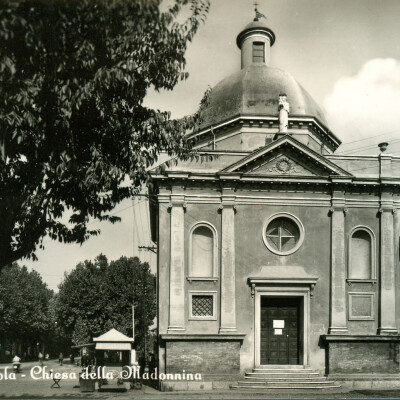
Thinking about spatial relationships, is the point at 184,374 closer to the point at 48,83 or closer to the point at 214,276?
the point at 214,276

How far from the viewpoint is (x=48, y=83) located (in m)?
10.6

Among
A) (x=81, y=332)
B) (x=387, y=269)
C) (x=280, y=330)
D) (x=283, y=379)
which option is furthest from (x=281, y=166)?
(x=81, y=332)

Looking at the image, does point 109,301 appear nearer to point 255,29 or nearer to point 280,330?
point 255,29

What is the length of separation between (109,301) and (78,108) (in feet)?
142

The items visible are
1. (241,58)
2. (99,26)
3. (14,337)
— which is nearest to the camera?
(99,26)

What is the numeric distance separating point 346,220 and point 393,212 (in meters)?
2.05

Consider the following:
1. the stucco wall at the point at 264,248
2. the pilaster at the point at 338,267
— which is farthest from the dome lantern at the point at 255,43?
the pilaster at the point at 338,267

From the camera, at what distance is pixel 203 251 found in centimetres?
2327

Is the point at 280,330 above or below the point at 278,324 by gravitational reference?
below

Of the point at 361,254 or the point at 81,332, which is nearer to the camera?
the point at 361,254

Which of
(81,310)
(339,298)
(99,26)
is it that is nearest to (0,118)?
(99,26)

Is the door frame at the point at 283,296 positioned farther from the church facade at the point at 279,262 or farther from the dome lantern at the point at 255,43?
the dome lantern at the point at 255,43

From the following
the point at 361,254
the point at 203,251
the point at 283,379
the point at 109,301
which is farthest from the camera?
the point at 109,301

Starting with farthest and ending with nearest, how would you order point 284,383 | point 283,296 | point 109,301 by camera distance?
point 109,301
point 283,296
point 284,383
